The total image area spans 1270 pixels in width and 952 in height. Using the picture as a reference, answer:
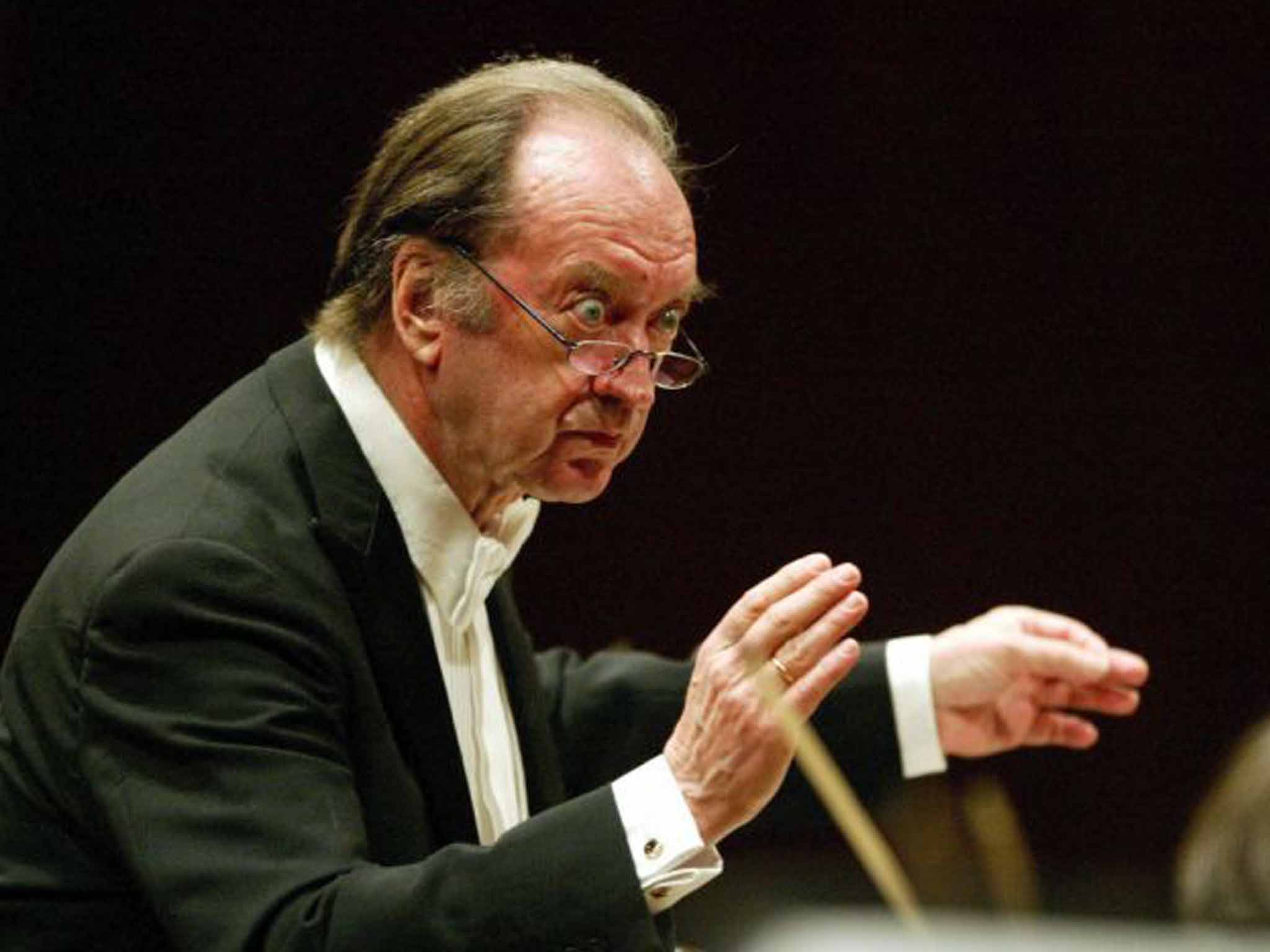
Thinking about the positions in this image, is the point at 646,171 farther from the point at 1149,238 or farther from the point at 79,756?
the point at 1149,238

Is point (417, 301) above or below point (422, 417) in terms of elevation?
Answer: above

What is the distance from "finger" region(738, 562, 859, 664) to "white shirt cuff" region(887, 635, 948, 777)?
2.00ft

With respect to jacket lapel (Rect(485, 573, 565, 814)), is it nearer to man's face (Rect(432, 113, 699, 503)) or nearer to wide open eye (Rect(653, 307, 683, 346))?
man's face (Rect(432, 113, 699, 503))

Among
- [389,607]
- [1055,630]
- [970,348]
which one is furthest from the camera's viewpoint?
[970,348]

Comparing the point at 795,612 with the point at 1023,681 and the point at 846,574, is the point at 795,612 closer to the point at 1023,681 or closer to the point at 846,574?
the point at 846,574

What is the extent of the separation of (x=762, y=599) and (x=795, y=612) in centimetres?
3

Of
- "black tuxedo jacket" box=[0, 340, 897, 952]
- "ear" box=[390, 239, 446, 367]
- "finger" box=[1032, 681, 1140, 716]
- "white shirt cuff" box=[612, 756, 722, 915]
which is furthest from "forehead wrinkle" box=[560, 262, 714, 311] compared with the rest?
"finger" box=[1032, 681, 1140, 716]

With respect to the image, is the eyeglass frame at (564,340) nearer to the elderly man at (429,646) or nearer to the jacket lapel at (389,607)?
the elderly man at (429,646)

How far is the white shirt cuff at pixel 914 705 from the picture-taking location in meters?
2.52

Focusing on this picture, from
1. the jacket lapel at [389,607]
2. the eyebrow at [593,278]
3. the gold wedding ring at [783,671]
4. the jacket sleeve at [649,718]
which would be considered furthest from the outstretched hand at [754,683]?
the jacket sleeve at [649,718]

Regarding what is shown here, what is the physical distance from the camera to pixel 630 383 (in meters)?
2.21

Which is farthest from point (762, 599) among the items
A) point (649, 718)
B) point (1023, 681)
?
point (649, 718)

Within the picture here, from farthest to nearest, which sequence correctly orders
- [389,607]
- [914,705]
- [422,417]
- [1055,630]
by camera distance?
[914,705] < [1055,630] < [422,417] < [389,607]

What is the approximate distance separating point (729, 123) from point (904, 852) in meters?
1.38
